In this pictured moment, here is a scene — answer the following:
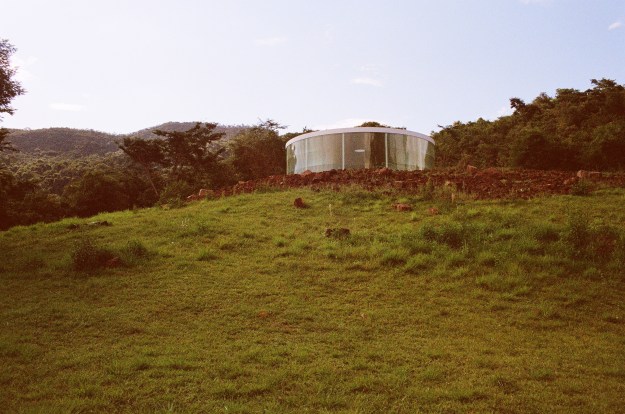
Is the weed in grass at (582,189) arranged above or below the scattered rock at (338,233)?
above

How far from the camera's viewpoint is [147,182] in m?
30.7

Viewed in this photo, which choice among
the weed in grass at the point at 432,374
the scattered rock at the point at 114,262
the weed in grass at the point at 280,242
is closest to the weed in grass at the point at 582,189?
the weed in grass at the point at 280,242

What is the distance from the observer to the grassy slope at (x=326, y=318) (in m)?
4.90

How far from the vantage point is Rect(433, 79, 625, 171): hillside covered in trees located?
66.4ft

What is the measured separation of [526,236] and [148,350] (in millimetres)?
7201

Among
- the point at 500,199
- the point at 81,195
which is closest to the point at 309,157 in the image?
the point at 500,199

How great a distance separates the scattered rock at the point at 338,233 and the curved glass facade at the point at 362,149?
9.17 m

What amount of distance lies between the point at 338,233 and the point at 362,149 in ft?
31.1

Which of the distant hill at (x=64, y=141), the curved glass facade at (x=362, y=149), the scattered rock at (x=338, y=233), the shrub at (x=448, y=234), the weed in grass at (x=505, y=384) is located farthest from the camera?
the distant hill at (x=64, y=141)

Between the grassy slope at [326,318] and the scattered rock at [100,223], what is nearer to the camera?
the grassy slope at [326,318]

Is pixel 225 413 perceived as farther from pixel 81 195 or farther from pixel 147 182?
pixel 147 182

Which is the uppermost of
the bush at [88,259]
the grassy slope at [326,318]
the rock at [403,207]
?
the rock at [403,207]

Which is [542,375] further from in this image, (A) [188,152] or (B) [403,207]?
(A) [188,152]

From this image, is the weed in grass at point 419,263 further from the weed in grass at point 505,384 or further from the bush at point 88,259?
the bush at point 88,259
